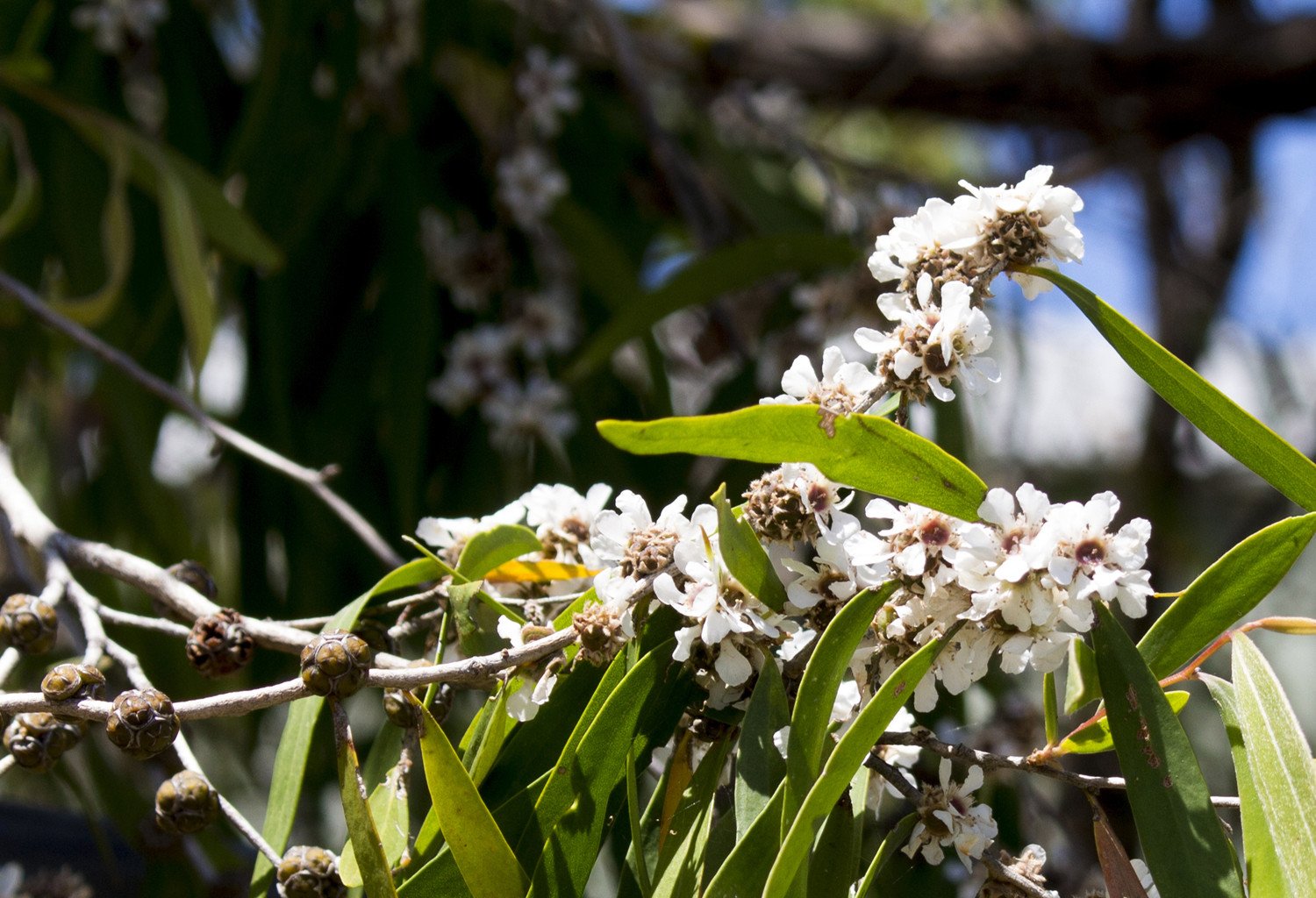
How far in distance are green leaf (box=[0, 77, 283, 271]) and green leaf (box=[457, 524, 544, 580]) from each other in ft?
2.14

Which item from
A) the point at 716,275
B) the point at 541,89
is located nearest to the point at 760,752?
the point at 716,275

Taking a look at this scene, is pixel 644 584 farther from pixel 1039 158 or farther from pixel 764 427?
pixel 1039 158

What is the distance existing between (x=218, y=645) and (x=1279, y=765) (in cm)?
52

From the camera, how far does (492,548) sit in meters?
0.64

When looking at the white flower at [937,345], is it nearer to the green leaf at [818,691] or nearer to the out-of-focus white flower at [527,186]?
the green leaf at [818,691]

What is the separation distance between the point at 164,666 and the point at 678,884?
1.09 meters

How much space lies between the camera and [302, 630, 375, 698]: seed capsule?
0.53m

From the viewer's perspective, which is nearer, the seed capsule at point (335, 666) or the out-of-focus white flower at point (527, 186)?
the seed capsule at point (335, 666)

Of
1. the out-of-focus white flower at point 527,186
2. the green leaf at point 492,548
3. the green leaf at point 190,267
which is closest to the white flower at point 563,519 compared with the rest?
the green leaf at point 492,548

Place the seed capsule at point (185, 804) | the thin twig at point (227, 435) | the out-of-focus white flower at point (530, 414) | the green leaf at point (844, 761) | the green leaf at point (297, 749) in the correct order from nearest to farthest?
the green leaf at point (844, 761) → the seed capsule at point (185, 804) → the green leaf at point (297, 749) → the thin twig at point (227, 435) → the out-of-focus white flower at point (530, 414)

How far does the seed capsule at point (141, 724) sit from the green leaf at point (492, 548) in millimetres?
163

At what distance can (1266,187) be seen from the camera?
2.50 metres

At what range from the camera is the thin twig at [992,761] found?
0.55 m

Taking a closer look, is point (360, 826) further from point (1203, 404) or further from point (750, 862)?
point (1203, 404)
